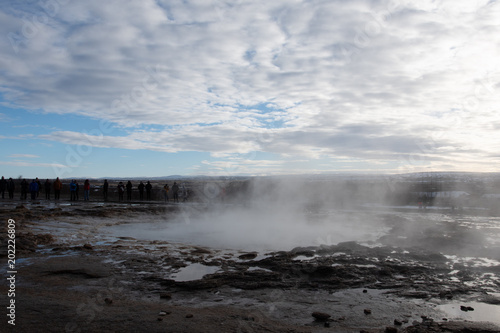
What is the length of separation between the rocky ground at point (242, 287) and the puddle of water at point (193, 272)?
2 centimetres

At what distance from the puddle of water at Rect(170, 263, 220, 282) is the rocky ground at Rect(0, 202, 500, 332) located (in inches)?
0.8

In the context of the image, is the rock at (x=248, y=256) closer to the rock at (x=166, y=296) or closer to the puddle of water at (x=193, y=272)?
the puddle of water at (x=193, y=272)

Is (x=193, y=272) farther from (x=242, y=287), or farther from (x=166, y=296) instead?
(x=166, y=296)

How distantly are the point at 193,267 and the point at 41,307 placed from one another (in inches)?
123

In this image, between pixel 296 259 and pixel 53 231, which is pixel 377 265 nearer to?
pixel 296 259

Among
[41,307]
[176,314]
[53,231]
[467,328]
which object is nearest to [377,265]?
[467,328]

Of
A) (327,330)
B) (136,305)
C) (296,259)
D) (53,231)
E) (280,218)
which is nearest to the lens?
(327,330)

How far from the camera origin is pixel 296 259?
26.7 feet

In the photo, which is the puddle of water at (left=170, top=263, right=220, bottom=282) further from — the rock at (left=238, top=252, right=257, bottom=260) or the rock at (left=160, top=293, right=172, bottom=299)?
the rock at (left=238, top=252, right=257, bottom=260)

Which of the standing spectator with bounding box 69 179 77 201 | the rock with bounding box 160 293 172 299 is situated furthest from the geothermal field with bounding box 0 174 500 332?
the standing spectator with bounding box 69 179 77 201

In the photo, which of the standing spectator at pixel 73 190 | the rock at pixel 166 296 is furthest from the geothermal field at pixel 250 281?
the standing spectator at pixel 73 190

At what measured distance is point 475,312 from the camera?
5.04 m

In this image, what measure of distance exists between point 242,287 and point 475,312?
342cm

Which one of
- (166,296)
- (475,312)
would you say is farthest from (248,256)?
(475,312)
